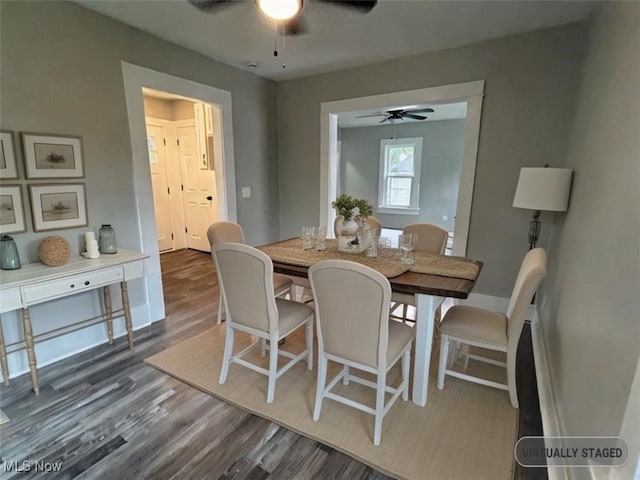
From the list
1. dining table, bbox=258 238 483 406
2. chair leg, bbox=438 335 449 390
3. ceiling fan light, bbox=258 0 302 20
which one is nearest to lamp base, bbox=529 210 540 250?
dining table, bbox=258 238 483 406

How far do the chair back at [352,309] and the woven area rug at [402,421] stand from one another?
1.40ft

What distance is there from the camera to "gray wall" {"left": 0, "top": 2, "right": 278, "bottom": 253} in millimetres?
2109

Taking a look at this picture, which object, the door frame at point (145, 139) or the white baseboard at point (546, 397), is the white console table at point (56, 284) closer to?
the door frame at point (145, 139)

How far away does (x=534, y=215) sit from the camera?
2854 mm

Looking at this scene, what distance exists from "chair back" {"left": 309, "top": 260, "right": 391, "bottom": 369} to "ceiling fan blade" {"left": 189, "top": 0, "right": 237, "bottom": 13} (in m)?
1.85

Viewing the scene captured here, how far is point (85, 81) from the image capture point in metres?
2.43

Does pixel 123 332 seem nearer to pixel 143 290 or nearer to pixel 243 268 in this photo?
pixel 143 290

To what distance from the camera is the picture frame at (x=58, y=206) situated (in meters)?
2.26

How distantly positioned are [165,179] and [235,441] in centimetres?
498

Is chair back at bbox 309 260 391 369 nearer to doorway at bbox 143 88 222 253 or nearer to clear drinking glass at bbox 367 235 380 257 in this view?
clear drinking glass at bbox 367 235 380 257

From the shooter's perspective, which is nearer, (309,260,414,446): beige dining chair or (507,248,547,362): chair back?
(309,260,414,446): beige dining chair

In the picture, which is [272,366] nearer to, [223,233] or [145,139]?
[223,233]

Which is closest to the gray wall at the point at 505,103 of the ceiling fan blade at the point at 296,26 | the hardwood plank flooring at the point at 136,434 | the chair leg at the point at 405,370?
the ceiling fan blade at the point at 296,26

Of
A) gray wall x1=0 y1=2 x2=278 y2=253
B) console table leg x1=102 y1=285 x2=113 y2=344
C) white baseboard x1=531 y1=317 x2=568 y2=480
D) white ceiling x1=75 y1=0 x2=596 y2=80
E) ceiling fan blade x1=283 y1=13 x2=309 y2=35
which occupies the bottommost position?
white baseboard x1=531 y1=317 x2=568 y2=480
